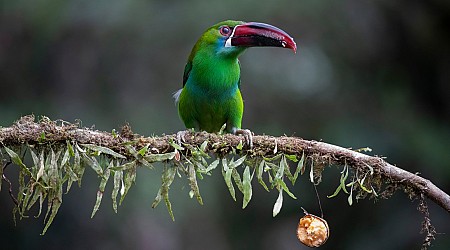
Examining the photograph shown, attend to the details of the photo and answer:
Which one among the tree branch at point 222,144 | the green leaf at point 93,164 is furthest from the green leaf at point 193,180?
the green leaf at point 93,164

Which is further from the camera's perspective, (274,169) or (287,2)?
(287,2)

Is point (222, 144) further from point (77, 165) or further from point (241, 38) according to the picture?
point (241, 38)

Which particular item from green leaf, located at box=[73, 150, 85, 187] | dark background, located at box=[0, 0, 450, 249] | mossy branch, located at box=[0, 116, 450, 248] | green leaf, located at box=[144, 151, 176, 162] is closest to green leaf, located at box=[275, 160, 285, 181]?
mossy branch, located at box=[0, 116, 450, 248]

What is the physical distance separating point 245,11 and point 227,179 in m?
3.53

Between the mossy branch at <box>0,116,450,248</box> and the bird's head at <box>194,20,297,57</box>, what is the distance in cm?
90

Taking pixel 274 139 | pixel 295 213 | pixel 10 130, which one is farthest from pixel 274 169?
pixel 295 213

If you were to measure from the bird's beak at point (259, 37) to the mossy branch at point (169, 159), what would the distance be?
2.91 feet

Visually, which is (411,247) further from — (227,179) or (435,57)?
(227,179)

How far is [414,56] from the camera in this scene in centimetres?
662

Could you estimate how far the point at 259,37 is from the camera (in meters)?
3.79

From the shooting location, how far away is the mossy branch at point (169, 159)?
9.12 ft

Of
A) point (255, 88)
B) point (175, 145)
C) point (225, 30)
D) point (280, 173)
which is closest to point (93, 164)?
point (175, 145)

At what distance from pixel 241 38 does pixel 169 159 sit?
123cm

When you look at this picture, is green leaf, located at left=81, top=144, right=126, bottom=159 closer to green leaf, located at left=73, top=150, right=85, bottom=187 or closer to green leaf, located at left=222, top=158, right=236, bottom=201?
green leaf, located at left=73, top=150, right=85, bottom=187
